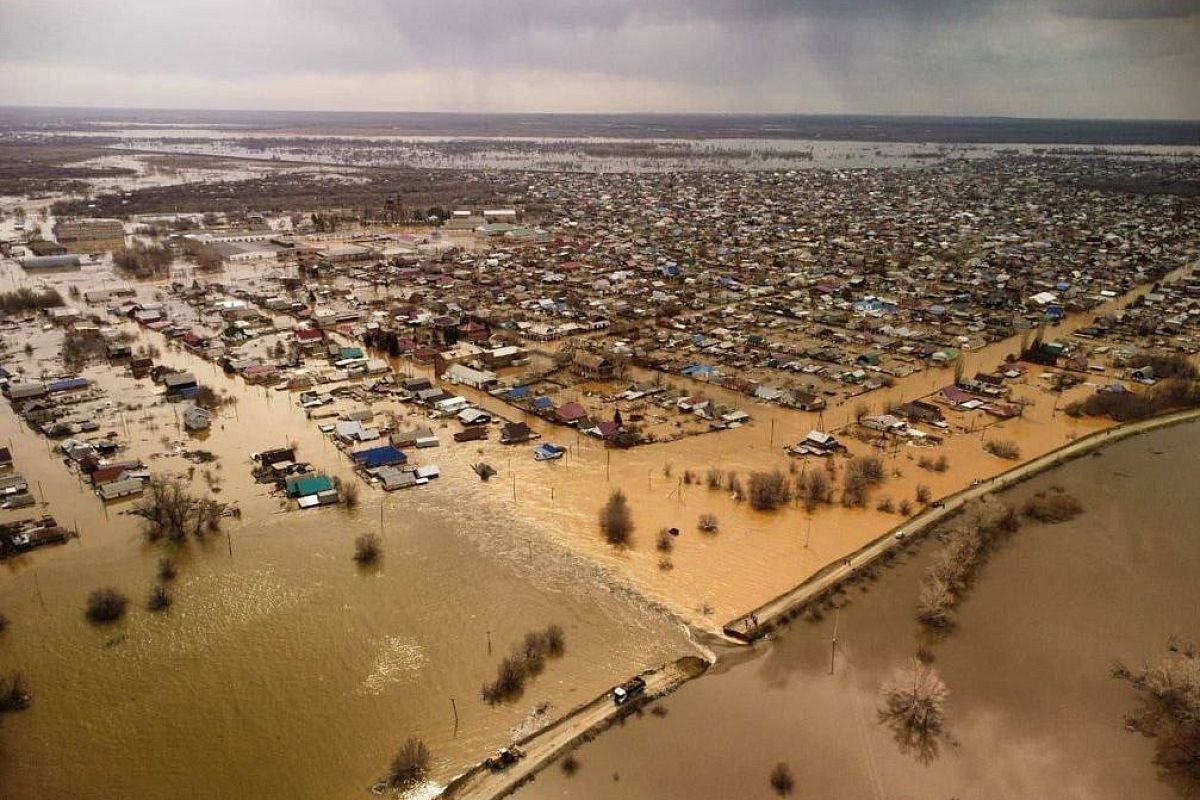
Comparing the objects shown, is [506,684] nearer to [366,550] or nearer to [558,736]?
[558,736]

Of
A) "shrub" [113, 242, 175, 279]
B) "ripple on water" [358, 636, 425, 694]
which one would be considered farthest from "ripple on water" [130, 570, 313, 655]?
"shrub" [113, 242, 175, 279]

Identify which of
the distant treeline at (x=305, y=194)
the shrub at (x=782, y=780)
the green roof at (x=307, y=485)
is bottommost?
the shrub at (x=782, y=780)

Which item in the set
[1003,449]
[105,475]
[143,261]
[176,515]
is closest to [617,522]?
[176,515]

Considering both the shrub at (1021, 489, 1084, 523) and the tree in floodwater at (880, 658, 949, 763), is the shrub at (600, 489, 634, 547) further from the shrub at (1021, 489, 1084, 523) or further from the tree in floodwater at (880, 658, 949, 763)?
the shrub at (1021, 489, 1084, 523)

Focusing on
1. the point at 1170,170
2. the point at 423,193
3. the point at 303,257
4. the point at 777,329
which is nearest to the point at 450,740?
the point at 777,329

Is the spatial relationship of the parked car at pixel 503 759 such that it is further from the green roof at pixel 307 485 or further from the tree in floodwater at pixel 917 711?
the green roof at pixel 307 485

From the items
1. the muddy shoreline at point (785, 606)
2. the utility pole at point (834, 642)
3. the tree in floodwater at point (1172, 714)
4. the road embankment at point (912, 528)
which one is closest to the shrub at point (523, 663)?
the muddy shoreline at point (785, 606)
